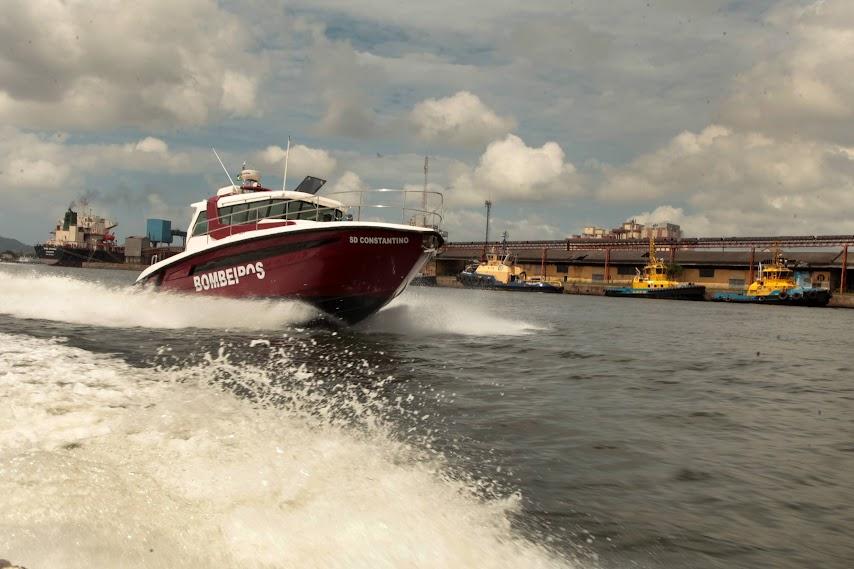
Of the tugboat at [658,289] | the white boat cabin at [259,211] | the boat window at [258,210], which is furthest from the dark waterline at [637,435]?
the tugboat at [658,289]

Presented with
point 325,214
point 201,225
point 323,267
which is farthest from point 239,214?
A: point 323,267

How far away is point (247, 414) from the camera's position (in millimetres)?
5219

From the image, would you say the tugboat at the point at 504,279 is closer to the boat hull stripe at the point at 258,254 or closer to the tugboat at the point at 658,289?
the tugboat at the point at 658,289

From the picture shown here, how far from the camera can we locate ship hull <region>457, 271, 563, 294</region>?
66.1 meters

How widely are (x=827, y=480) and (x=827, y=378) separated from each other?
6.90 m

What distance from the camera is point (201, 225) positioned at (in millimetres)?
14898

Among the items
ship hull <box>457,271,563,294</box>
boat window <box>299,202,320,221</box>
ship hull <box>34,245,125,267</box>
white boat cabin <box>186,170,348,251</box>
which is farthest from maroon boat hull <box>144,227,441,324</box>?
ship hull <box>34,245,125,267</box>


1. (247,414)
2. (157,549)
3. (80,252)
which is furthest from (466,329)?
(80,252)

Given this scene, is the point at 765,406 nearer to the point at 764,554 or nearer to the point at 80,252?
the point at 764,554

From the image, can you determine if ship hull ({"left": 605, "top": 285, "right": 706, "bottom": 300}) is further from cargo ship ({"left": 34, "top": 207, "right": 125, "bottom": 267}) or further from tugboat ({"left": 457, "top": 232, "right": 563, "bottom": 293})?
cargo ship ({"left": 34, "top": 207, "right": 125, "bottom": 267})

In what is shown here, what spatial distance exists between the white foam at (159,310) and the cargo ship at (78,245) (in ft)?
330

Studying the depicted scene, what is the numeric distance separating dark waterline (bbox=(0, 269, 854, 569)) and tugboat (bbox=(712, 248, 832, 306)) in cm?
4367

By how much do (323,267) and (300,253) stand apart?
23.2 inches

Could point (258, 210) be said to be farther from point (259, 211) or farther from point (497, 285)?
point (497, 285)
